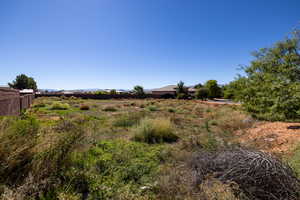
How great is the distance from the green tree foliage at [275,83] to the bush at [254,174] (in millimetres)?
5051

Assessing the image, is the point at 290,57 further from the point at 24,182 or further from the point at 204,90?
the point at 204,90

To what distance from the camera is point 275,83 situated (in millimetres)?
6355

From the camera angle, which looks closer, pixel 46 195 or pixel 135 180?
pixel 46 195

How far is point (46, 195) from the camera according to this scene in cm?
194

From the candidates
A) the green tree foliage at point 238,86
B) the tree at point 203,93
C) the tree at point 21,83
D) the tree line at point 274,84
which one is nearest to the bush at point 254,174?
the tree line at point 274,84

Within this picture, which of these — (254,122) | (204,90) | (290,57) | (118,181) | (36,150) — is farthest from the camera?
(204,90)

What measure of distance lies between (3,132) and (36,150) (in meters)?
0.48

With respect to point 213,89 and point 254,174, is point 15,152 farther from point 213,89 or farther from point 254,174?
point 213,89

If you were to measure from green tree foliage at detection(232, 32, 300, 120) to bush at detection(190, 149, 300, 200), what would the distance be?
5051 mm

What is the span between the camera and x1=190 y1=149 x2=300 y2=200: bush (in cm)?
211

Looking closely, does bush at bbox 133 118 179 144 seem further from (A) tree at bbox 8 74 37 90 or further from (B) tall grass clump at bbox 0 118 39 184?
(A) tree at bbox 8 74 37 90

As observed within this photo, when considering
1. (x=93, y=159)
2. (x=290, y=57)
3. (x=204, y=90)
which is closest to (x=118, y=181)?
(x=93, y=159)

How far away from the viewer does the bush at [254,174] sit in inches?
83.1

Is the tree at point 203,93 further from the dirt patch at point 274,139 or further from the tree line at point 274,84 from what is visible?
the dirt patch at point 274,139
